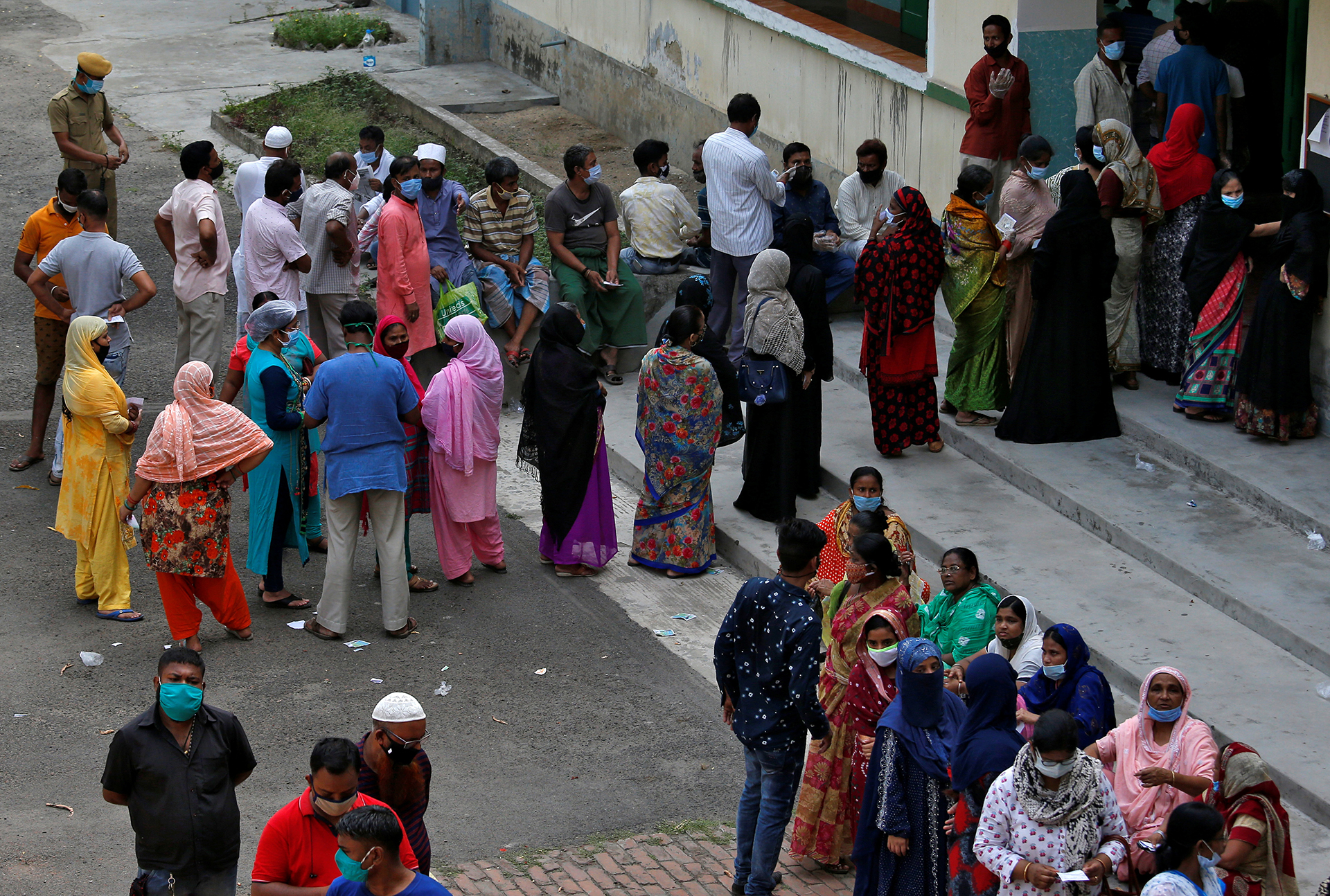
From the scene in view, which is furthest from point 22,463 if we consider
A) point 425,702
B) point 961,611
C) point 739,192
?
point 961,611

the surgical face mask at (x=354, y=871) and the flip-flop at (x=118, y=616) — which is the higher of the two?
the surgical face mask at (x=354, y=871)

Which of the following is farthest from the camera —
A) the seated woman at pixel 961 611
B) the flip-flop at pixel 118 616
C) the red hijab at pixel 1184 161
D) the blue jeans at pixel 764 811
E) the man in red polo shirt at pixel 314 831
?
the red hijab at pixel 1184 161

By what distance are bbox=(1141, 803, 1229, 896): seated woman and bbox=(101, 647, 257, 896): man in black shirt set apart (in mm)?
3051

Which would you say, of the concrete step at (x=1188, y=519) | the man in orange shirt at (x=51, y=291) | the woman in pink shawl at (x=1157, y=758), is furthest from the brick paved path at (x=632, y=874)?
the man in orange shirt at (x=51, y=291)

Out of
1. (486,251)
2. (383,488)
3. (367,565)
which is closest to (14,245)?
(486,251)

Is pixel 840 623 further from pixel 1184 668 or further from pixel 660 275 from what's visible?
pixel 660 275

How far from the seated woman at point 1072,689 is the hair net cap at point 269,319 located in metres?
4.26

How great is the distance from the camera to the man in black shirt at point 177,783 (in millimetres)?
5367

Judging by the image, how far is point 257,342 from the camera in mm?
8438

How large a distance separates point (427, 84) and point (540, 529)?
993 centimetres

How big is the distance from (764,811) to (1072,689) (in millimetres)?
1239

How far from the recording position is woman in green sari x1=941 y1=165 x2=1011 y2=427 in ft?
32.0

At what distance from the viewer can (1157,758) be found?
577cm

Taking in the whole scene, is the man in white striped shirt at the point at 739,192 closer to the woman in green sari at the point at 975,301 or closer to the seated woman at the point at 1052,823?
the woman in green sari at the point at 975,301
